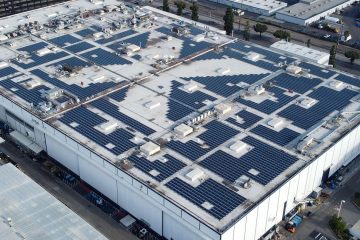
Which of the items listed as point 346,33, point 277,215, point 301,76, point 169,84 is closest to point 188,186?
point 277,215

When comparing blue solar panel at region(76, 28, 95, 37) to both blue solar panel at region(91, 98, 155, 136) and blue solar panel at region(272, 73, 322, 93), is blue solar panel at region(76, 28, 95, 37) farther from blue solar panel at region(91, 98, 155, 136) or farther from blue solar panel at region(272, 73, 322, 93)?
blue solar panel at region(272, 73, 322, 93)

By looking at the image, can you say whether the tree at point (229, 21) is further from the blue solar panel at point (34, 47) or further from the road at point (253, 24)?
the blue solar panel at point (34, 47)

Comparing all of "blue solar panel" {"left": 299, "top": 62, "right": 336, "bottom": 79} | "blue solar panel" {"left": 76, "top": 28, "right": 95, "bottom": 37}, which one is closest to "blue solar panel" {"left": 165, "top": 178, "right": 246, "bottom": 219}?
"blue solar panel" {"left": 299, "top": 62, "right": 336, "bottom": 79}

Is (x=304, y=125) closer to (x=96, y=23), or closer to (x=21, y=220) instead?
(x=21, y=220)

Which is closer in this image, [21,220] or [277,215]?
[21,220]

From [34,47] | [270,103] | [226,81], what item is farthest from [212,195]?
[34,47]

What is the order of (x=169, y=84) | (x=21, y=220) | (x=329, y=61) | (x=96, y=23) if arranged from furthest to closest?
1. (x=96, y=23)
2. (x=329, y=61)
3. (x=169, y=84)
4. (x=21, y=220)

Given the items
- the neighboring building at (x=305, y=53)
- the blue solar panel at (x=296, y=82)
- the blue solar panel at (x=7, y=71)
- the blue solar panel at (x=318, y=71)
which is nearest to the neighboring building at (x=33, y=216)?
the blue solar panel at (x=7, y=71)
